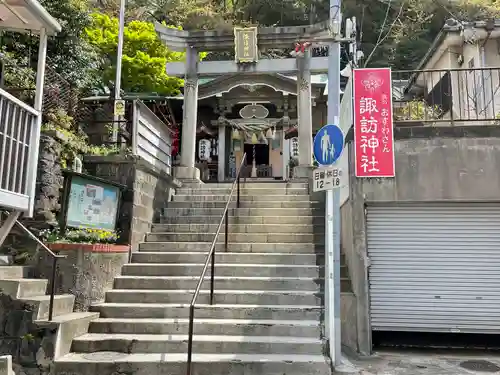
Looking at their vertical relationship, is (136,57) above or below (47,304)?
above

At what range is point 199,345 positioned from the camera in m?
5.80

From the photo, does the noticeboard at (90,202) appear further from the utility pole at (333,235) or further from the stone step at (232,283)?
the utility pole at (333,235)

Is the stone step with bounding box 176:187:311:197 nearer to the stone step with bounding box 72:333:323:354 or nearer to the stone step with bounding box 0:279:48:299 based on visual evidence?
the stone step with bounding box 72:333:323:354

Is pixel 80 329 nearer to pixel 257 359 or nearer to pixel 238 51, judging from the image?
pixel 257 359

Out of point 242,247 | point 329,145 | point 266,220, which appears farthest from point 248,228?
point 329,145

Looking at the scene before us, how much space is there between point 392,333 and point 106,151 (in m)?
6.80

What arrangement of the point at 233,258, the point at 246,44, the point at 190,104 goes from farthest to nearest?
the point at 190,104 → the point at 246,44 → the point at 233,258

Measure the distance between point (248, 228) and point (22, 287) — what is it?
4.47 m

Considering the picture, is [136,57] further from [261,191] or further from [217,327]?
[217,327]

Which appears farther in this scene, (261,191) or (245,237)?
(261,191)

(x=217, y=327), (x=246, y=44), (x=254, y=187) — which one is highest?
(x=246, y=44)

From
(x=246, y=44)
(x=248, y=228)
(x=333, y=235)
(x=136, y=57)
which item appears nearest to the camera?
(x=333, y=235)

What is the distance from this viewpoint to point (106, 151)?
8797 millimetres

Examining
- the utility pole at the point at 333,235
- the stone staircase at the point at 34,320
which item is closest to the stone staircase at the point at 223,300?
the stone staircase at the point at 34,320
